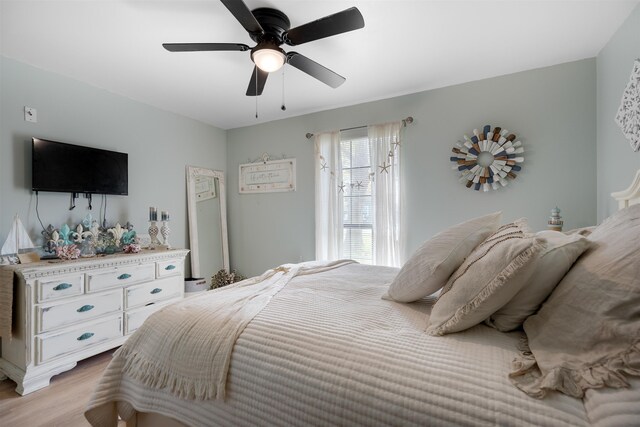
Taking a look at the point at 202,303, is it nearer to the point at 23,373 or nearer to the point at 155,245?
the point at 23,373

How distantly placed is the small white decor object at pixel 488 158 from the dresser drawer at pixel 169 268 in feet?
9.90

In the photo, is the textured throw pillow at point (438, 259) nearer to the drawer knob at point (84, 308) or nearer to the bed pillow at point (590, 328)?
the bed pillow at point (590, 328)

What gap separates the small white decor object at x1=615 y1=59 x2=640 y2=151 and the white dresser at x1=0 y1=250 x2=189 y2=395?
3.76 m

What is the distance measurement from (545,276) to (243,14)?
5.77 ft

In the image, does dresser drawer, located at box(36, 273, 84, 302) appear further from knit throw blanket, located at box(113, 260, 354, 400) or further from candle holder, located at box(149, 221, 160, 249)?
knit throw blanket, located at box(113, 260, 354, 400)

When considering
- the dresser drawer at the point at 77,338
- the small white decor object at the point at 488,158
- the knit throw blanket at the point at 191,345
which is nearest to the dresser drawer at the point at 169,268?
the dresser drawer at the point at 77,338

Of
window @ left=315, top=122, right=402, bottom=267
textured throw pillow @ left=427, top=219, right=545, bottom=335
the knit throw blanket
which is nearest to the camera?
textured throw pillow @ left=427, top=219, right=545, bottom=335

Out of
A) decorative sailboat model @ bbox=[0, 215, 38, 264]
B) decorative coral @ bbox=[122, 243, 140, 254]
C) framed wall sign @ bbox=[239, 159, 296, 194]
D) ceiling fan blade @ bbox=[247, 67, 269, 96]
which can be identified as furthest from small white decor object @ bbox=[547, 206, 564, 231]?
decorative sailboat model @ bbox=[0, 215, 38, 264]

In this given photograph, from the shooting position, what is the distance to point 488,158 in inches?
105

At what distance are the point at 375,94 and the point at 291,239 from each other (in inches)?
79.5

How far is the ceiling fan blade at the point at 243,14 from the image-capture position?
1.38 m

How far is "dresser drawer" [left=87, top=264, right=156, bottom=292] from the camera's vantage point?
88.4 inches

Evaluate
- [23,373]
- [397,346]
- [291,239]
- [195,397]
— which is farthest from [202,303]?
[291,239]

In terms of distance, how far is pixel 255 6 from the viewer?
5.57ft
